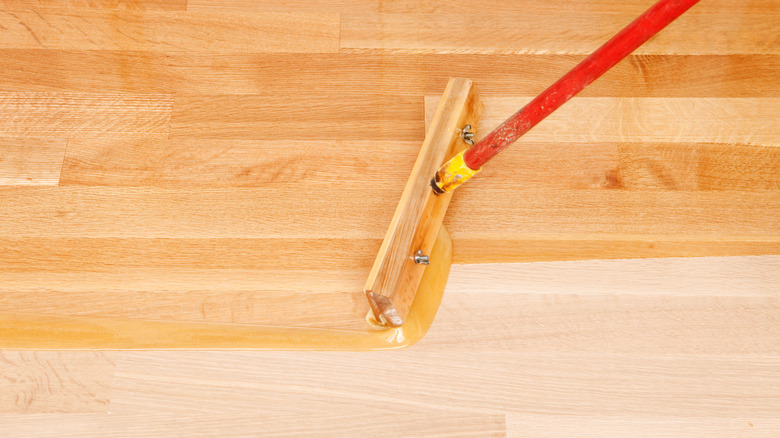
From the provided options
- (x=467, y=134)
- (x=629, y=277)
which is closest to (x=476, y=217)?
(x=467, y=134)

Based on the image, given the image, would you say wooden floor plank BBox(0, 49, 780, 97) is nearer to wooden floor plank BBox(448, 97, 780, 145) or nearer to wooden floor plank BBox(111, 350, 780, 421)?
wooden floor plank BBox(448, 97, 780, 145)

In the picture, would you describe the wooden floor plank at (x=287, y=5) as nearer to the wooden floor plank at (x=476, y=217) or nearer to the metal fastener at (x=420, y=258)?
the wooden floor plank at (x=476, y=217)

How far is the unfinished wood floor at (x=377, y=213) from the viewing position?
79cm

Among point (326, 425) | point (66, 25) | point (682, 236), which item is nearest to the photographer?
point (326, 425)

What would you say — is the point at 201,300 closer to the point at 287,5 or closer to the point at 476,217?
the point at 476,217

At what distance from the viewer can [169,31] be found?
1014mm

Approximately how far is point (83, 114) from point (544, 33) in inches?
29.2

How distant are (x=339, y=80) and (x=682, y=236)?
0.56 meters

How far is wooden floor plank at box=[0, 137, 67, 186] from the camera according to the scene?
3.00ft

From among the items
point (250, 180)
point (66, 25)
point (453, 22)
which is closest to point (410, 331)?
point (250, 180)

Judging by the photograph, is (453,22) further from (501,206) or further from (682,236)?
(682,236)

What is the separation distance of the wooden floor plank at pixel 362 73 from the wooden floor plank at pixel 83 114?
0.05ft

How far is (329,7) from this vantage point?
3.40ft

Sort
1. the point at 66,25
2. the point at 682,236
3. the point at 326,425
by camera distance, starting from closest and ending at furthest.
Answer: the point at 326,425 < the point at 682,236 < the point at 66,25
